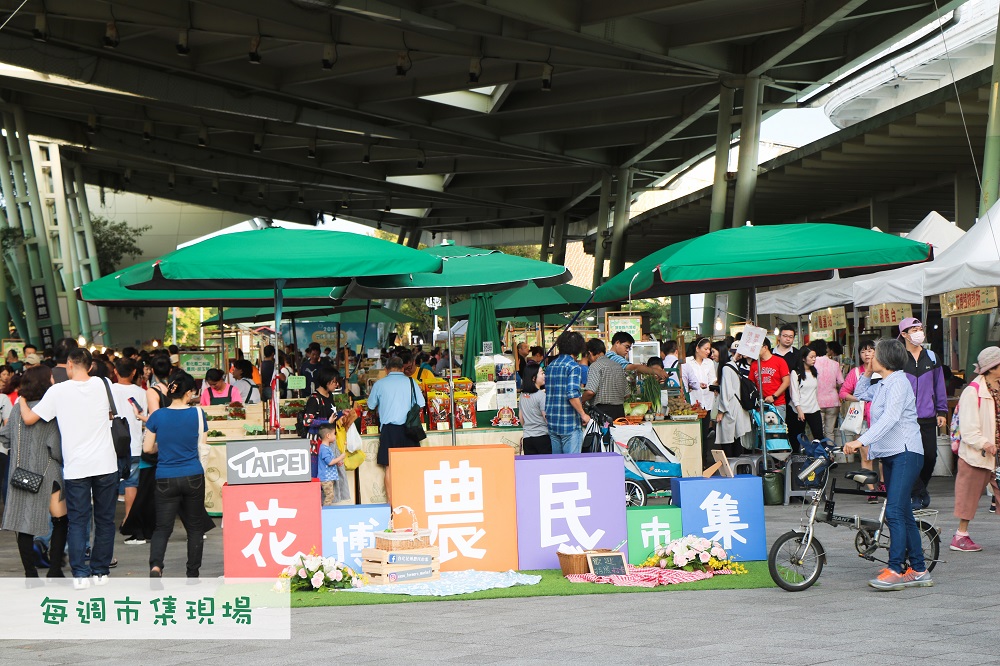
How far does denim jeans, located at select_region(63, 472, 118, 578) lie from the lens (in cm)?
752

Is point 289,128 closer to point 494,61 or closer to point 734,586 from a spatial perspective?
point 494,61

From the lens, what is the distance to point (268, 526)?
7.50 m

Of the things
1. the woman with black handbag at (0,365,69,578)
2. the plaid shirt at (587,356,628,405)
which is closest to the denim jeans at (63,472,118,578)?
the woman with black handbag at (0,365,69,578)

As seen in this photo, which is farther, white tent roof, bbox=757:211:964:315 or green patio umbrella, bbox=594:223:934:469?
white tent roof, bbox=757:211:964:315

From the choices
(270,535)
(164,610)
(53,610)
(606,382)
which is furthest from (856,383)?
(53,610)

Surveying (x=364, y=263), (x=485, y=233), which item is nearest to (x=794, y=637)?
(x=364, y=263)

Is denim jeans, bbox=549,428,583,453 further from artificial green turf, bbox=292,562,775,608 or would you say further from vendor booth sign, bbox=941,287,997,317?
vendor booth sign, bbox=941,287,997,317

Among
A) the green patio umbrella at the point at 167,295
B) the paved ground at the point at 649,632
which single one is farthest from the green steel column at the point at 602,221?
the paved ground at the point at 649,632

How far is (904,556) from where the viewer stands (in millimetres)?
6941

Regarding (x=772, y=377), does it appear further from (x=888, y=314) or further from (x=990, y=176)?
(x=888, y=314)

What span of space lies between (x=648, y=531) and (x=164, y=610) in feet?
10.5

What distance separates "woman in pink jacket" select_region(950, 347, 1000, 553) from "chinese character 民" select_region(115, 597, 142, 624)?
5.61m

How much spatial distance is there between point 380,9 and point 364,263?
11844 millimetres

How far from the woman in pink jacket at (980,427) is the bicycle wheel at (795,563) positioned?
1.82m
